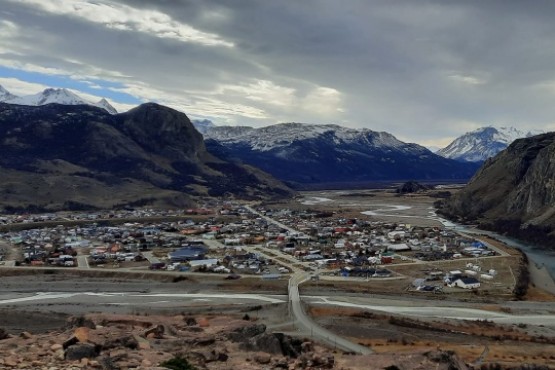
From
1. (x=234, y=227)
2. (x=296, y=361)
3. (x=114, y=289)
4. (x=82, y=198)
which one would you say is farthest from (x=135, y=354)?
(x=82, y=198)

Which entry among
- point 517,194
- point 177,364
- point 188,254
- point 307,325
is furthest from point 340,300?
point 517,194

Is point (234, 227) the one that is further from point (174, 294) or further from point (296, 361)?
point (296, 361)

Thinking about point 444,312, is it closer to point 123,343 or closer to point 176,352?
point 176,352

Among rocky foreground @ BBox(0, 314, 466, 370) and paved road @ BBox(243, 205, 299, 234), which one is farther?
paved road @ BBox(243, 205, 299, 234)

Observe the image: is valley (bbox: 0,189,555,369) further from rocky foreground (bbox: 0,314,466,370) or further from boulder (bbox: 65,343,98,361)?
boulder (bbox: 65,343,98,361)

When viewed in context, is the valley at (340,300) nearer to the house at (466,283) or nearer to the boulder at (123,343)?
the house at (466,283)

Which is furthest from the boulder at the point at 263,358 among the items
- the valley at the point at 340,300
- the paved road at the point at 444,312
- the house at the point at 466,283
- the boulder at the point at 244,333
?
the house at the point at 466,283

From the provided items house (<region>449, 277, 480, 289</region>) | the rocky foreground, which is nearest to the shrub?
the rocky foreground

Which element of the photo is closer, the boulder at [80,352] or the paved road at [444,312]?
the boulder at [80,352]
